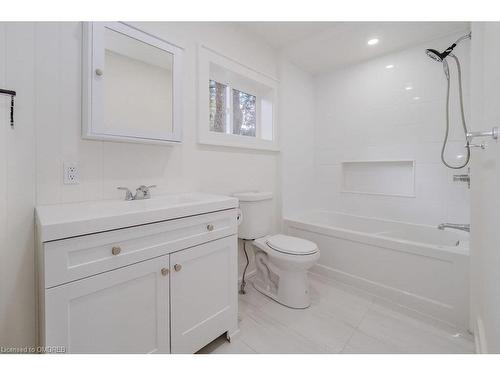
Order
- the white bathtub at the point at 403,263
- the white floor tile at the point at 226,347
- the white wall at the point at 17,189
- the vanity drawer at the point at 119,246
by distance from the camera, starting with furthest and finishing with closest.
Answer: the white bathtub at the point at 403,263 < the white floor tile at the point at 226,347 < the white wall at the point at 17,189 < the vanity drawer at the point at 119,246

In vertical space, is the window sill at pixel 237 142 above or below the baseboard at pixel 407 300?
above

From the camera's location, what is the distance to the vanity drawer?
0.77 m

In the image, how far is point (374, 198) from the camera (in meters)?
2.57

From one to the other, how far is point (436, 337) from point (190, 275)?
157 centimetres

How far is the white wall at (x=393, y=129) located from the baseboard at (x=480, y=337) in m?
1.04

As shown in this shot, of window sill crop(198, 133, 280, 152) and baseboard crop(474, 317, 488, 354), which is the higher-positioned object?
window sill crop(198, 133, 280, 152)

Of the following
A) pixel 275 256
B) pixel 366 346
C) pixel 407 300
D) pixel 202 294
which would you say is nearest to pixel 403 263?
pixel 407 300

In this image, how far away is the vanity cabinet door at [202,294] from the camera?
111 centimetres

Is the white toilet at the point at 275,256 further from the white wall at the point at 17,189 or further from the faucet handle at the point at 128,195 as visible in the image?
the white wall at the point at 17,189

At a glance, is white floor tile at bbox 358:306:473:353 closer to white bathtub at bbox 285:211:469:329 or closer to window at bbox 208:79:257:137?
white bathtub at bbox 285:211:469:329

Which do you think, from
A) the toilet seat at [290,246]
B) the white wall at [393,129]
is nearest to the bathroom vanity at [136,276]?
the toilet seat at [290,246]

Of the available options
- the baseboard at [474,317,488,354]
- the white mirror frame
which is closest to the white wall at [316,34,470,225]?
the baseboard at [474,317,488,354]

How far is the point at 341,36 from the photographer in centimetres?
210

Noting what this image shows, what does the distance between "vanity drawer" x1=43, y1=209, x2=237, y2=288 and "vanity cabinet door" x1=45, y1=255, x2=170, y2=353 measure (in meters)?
0.04
